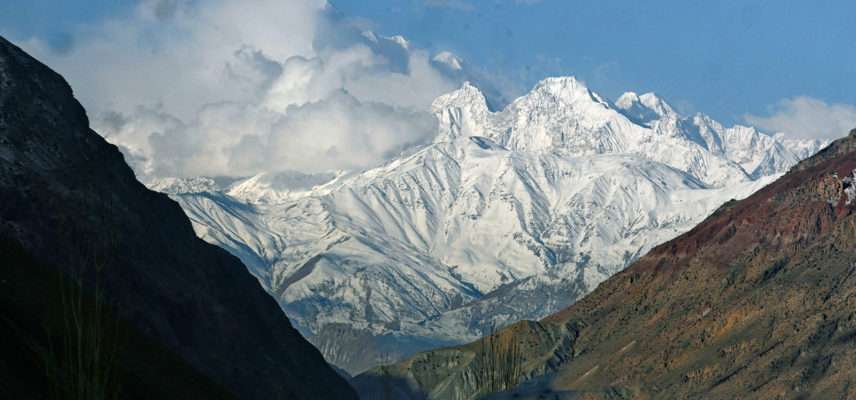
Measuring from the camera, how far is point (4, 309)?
151750mm

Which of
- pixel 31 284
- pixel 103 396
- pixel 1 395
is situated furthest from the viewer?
pixel 31 284

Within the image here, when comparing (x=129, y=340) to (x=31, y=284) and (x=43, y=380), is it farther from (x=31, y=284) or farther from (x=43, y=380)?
(x=43, y=380)

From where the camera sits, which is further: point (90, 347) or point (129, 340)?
point (129, 340)

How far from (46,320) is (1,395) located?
29494 mm

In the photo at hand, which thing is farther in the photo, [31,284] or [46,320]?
[31,284]

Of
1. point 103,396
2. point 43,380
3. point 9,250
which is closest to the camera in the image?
point 103,396

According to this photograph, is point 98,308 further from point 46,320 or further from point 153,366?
point 153,366

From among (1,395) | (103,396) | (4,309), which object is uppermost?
(4,309)

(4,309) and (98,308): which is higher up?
(4,309)

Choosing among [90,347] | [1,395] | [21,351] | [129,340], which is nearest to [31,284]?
[129,340]

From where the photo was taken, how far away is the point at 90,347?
220 ft

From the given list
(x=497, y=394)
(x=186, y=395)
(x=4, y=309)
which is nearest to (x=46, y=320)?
(x=4, y=309)

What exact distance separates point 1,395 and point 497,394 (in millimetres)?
45721

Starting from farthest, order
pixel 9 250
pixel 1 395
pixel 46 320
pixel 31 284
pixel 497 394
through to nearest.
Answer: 1. pixel 9 250
2. pixel 31 284
3. pixel 46 320
4. pixel 1 395
5. pixel 497 394
